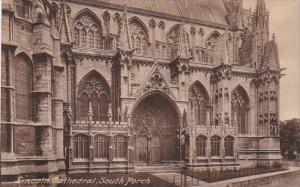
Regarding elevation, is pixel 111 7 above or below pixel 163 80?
above

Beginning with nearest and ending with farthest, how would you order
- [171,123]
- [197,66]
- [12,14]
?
[12,14] < [171,123] < [197,66]

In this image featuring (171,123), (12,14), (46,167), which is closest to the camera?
(12,14)

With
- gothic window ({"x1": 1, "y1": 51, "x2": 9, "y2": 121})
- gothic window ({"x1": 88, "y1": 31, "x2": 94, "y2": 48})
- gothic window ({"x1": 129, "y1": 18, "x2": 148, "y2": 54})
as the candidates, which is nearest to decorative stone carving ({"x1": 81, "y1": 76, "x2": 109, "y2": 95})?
gothic window ({"x1": 88, "y1": 31, "x2": 94, "y2": 48})

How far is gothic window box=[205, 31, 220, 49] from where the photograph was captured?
3984 centimetres

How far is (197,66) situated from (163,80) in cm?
497

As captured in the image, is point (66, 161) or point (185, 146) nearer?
point (66, 161)

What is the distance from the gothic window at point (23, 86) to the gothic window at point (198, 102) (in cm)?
1686

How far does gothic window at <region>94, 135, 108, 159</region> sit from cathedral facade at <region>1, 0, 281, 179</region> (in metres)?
0.07

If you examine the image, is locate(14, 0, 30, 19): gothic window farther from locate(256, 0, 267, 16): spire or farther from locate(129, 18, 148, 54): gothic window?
locate(256, 0, 267, 16): spire

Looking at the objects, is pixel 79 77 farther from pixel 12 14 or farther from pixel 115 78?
pixel 12 14

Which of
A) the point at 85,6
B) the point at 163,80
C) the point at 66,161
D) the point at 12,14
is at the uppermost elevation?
the point at 85,6

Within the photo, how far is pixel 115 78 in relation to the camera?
28.9 metres

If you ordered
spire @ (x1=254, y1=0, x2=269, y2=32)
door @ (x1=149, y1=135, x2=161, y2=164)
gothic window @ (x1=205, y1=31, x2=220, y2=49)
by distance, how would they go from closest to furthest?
door @ (x1=149, y1=135, x2=161, y2=164), spire @ (x1=254, y1=0, x2=269, y2=32), gothic window @ (x1=205, y1=31, x2=220, y2=49)

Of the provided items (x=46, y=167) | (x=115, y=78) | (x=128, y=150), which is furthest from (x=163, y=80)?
(x=46, y=167)
